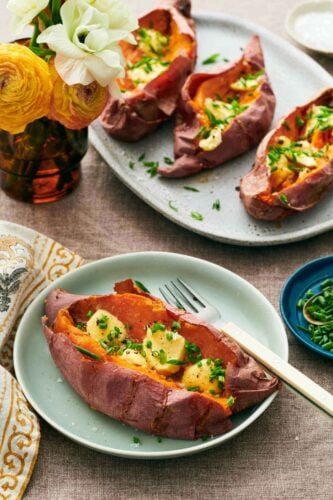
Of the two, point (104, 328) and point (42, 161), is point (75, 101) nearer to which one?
point (42, 161)

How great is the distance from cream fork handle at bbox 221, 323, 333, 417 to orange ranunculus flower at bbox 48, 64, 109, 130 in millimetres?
687

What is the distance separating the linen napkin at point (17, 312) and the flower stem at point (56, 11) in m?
0.56

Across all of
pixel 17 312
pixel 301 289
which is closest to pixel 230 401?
pixel 301 289

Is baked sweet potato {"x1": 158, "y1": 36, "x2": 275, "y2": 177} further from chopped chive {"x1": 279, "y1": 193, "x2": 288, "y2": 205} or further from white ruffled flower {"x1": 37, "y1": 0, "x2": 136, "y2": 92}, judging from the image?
white ruffled flower {"x1": 37, "y1": 0, "x2": 136, "y2": 92}

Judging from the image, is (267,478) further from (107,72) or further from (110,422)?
(107,72)

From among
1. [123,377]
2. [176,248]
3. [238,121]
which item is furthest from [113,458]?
[238,121]

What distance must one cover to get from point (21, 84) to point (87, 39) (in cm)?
20

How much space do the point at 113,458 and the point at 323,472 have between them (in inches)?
18.8

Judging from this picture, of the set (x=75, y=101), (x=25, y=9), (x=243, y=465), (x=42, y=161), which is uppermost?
(x=25, y=9)

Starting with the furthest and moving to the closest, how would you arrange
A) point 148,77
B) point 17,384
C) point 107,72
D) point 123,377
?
1. point 148,77
2. point 107,72
3. point 17,384
4. point 123,377

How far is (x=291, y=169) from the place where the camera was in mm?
2631

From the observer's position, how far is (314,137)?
2.71 m

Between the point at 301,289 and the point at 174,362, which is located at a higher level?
the point at 174,362

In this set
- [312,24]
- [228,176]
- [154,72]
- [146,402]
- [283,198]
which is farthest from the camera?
[312,24]
